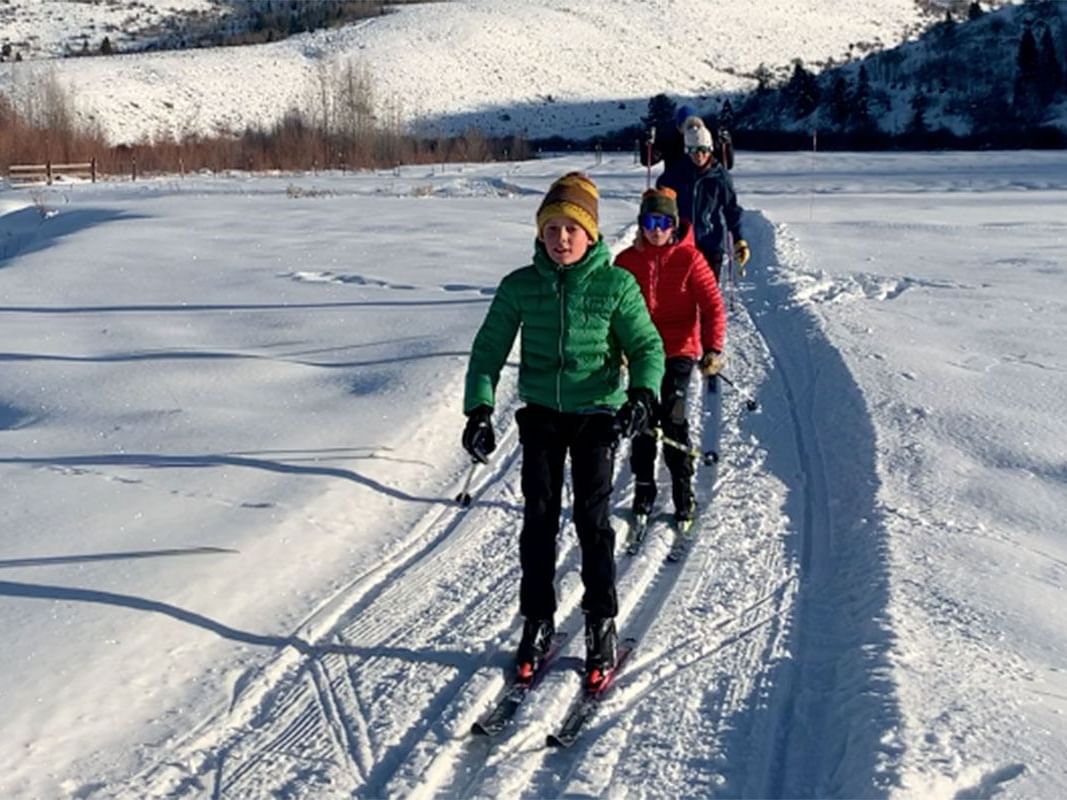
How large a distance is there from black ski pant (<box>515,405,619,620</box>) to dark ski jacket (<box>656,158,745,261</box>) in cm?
530

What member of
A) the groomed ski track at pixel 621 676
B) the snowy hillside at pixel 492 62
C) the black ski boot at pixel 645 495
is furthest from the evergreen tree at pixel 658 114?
the snowy hillside at pixel 492 62

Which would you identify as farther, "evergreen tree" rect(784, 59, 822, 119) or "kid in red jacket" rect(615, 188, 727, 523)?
"evergreen tree" rect(784, 59, 822, 119)

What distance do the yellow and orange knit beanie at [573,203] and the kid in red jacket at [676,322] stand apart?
2.03 m

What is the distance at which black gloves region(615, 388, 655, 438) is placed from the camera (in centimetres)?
469

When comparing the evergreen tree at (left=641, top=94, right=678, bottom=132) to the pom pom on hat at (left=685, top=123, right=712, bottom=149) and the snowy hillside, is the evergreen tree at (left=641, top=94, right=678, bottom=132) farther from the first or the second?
the snowy hillside

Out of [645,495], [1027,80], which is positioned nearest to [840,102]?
[1027,80]

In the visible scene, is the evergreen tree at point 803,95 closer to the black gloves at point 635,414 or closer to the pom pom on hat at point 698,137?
the pom pom on hat at point 698,137

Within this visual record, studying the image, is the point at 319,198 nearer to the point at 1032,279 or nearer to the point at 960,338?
the point at 1032,279

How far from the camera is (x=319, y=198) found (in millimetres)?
30875

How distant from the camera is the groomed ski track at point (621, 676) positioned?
13.9 feet

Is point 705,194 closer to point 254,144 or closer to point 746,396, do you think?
point 746,396

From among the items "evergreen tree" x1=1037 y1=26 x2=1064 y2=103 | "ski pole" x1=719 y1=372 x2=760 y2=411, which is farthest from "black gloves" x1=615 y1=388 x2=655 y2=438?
"evergreen tree" x1=1037 y1=26 x2=1064 y2=103

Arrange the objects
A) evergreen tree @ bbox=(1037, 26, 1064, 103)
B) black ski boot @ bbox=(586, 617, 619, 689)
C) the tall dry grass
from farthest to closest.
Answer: evergreen tree @ bbox=(1037, 26, 1064, 103) → the tall dry grass → black ski boot @ bbox=(586, 617, 619, 689)

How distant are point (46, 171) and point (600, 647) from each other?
150ft
